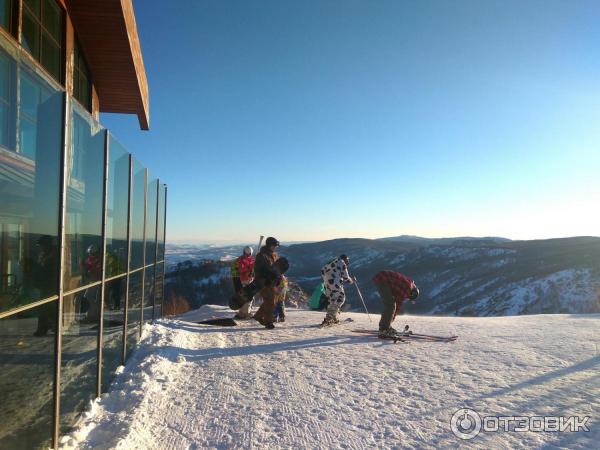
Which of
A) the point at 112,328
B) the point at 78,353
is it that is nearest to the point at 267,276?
the point at 112,328

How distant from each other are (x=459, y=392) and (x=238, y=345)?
151 inches

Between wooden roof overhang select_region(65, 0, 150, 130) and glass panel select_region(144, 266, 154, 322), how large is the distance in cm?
573

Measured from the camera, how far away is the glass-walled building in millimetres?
2410

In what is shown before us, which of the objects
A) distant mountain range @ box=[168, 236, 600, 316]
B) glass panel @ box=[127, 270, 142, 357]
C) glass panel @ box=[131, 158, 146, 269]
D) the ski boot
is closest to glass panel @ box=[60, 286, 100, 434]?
glass panel @ box=[127, 270, 142, 357]

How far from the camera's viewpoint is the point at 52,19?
7867mm

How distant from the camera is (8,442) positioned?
2438 millimetres

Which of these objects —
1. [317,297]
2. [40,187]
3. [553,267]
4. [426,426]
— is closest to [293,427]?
[426,426]

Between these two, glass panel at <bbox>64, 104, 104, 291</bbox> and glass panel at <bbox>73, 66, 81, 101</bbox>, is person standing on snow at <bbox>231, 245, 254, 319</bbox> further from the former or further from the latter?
glass panel at <bbox>64, 104, 104, 291</bbox>

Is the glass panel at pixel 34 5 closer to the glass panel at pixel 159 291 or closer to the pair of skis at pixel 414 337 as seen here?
the glass panel at pixel 159 291

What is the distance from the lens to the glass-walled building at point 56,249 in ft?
7.91

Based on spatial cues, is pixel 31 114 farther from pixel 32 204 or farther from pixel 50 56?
pixel 50 56

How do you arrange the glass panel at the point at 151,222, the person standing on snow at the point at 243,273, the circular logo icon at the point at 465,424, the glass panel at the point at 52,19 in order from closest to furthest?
the circular logo icon at the point at 465,424 < the glass panel at the point at 151,222 < the glass panel at the point at 52,19 < the person standing on snow at the point at 243,273

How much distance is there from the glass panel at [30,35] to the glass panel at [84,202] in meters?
4.17

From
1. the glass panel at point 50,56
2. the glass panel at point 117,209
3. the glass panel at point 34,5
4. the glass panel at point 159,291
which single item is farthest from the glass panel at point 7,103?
the glass panel at point 159,291
